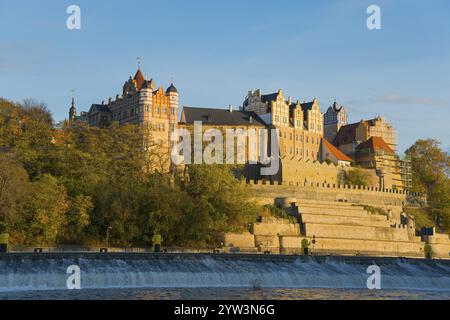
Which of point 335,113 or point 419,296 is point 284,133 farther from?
point 419,296

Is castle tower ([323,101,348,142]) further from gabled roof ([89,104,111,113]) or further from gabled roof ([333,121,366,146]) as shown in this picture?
gabled roof ([89,104,111,113])

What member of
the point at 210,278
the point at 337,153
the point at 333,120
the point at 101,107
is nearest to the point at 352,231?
the point at 337,153

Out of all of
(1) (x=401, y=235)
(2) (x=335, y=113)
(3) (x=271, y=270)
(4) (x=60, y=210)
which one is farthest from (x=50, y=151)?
(2) (x=335, y=113)

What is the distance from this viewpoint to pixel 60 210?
66062 mm

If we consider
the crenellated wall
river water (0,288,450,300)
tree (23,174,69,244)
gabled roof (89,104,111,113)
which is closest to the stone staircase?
the crenellated wall

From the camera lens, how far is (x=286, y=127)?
407ft

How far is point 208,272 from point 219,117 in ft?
221

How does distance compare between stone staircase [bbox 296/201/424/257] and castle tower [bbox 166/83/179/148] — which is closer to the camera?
stone staircase [bbox 296/201/424/257]

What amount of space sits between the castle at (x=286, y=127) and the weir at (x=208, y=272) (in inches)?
1640

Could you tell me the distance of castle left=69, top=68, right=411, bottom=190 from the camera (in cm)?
10531

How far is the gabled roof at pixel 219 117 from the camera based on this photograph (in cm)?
11531

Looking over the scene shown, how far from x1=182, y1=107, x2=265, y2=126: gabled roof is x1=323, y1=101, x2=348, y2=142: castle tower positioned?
3232 centimetres

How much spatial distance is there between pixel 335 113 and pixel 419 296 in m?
105

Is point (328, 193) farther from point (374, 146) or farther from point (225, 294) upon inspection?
point (225, 294)
